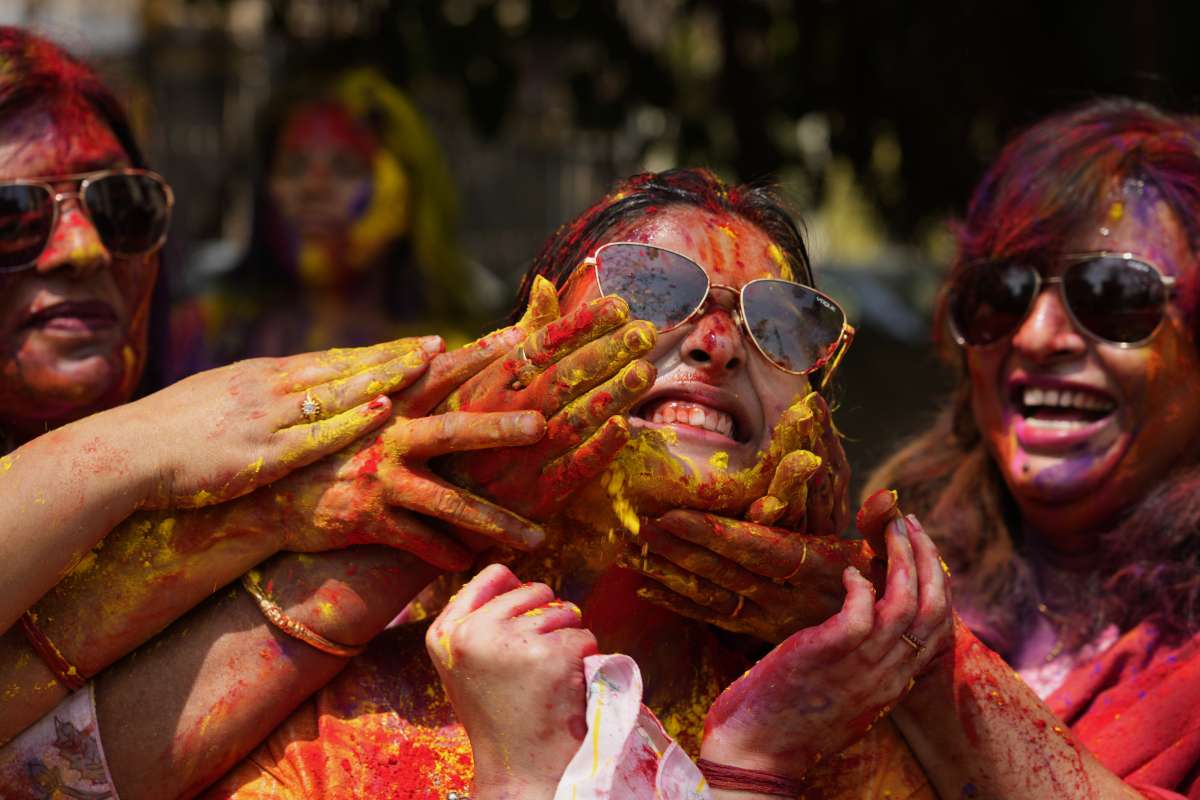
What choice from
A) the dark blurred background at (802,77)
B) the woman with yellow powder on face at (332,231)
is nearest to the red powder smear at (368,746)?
the dark blurred background at (802,77)

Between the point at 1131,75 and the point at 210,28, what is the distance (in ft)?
12.6

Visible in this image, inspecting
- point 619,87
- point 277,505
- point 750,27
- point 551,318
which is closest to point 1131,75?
point 750,27

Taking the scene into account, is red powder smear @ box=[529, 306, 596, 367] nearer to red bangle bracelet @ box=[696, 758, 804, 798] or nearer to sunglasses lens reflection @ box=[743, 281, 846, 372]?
sunglasses lens reflection @ box=[743, 281, 846, 372]

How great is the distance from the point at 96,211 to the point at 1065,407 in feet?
6.24

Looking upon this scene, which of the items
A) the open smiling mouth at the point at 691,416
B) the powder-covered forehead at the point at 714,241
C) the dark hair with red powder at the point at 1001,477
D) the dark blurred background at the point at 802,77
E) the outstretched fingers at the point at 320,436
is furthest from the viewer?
the dark blurred background at the point at 802,77

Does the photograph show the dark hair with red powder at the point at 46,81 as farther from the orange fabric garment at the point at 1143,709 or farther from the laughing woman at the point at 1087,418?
the orange fabric garment at the point at 1143,709

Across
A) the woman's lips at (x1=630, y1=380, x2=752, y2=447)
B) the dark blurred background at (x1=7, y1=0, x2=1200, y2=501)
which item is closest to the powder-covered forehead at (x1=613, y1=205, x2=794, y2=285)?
the woman's lips at (x1=630, y1=380, x2=752, y2=447)

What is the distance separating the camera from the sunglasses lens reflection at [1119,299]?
289 centimetres

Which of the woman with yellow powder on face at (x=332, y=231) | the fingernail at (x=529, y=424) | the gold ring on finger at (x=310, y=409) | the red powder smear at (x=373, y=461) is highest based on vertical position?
the fingernail at (x=529, y=424)

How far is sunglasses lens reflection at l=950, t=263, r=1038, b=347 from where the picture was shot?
117 inches

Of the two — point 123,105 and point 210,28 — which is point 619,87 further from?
point 123,105

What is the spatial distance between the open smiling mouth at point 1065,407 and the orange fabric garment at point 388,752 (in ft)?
3.31

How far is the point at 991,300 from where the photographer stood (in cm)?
304

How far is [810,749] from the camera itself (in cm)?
196
